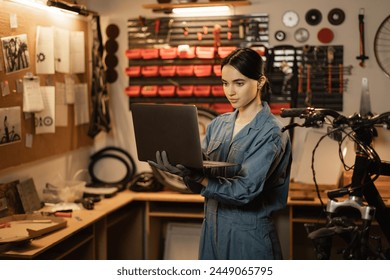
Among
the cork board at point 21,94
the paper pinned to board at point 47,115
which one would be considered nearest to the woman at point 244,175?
the cork board at point 21,94

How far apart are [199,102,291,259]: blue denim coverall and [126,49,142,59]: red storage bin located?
65.5 inches

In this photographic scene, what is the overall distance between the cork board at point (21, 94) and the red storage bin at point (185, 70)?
630 millimetres

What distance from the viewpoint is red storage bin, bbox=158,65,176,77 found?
12.1 feet

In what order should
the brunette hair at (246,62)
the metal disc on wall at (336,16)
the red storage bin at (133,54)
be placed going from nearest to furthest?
the brunette hair at (246,62)
the metal disc on wall at (336,16)
the red storage bin at (133,54)

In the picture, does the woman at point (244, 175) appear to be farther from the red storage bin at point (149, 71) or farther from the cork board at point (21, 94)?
the red storage bin at point (149, 71)

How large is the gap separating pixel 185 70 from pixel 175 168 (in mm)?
1810

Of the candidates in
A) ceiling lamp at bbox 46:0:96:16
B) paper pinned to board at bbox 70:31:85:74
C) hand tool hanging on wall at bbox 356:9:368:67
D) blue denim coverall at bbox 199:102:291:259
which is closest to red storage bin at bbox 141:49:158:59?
paper pinned to board at bbox 70:31:85:74

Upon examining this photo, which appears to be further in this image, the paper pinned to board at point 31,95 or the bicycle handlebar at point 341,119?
the paper pinned to board at point 31,95

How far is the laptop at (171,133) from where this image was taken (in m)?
1.90

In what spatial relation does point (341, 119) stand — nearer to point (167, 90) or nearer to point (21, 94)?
point (21, 94)

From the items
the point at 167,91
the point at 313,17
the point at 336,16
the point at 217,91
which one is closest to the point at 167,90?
the point at 167,91

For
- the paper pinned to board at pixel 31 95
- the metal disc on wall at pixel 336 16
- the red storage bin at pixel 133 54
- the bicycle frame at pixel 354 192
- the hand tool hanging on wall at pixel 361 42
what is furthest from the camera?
the red storage bin at pixel 133 54

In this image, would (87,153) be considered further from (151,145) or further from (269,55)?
(151,145)

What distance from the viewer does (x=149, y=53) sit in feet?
12.2
